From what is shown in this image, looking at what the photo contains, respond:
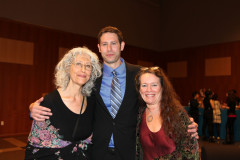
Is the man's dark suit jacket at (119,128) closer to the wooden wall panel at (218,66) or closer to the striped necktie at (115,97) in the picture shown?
the striped necktie at (115,97)

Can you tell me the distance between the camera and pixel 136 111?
2.07m

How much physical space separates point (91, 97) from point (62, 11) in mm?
6625

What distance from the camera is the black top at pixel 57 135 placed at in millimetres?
1616

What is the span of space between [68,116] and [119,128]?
51cm

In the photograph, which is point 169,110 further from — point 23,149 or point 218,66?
point 218,66

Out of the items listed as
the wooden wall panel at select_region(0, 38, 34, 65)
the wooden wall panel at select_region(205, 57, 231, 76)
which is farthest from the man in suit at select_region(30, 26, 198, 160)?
the wooden wall panel at select_region(205, 57, 231, 76)

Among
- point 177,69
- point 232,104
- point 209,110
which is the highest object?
point 177,69

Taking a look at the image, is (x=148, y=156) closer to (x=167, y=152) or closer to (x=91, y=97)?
(x=167, y=152)

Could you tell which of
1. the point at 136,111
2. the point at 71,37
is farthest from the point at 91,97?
the point at 71,37

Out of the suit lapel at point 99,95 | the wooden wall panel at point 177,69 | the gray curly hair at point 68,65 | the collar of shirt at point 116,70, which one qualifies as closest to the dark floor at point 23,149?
the suit lapel at point 99,95

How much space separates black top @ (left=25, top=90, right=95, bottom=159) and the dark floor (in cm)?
98

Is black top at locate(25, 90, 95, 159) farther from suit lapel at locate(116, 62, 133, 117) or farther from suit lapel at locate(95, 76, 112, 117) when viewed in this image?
suit lapel at locate(116, 62, 133, 117)

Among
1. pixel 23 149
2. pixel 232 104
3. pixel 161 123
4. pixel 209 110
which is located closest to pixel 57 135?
pixel 161 123

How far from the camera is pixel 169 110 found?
1.77 meters
